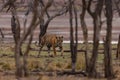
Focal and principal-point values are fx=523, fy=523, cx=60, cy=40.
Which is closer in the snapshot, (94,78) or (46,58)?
(94,78)

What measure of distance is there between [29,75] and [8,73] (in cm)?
126

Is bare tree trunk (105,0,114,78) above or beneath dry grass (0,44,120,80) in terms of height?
above

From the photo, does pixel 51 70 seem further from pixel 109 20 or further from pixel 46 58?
pixel 46 58

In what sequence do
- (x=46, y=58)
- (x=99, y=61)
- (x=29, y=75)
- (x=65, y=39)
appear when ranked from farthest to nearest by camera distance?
(x=65, y=39) → (x=46, y=58) → (x=99, y=61) → (x=29, y=75)

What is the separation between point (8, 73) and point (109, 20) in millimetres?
3600

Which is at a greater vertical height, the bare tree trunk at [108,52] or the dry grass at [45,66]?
the bare tree trunk at [108,52]

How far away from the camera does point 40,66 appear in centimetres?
1805

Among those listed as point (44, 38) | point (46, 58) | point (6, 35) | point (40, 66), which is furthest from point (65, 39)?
point (40, 66)

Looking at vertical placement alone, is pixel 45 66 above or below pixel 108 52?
below


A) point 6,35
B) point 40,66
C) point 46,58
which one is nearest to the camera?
point 40,66

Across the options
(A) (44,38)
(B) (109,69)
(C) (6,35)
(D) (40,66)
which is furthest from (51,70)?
(C) (6,35)

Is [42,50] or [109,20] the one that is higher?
[109,20]

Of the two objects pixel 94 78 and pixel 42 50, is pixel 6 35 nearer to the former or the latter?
pixel 42 50

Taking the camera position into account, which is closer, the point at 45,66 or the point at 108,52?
the point at 108,52
